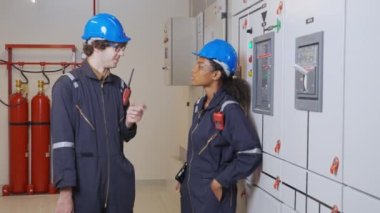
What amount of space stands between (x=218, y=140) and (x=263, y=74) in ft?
1.35

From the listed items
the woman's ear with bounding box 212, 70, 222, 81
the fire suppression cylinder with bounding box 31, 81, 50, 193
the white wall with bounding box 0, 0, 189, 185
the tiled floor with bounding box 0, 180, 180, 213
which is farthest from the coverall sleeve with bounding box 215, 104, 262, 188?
the fire suppression cylinder with bounding box 31, 81, 50, 193

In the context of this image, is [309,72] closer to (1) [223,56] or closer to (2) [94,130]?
(1) [223,56]

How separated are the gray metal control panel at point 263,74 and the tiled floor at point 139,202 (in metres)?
2.35

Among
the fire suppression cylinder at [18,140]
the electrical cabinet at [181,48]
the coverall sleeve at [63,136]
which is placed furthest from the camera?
the fire suppression cylinder at [18,140]

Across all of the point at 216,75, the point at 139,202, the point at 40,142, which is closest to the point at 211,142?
the point at 216,75

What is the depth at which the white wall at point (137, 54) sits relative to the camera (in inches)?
204

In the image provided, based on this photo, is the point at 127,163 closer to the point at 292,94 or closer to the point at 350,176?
the point at 292,94

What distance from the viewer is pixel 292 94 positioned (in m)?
1.85

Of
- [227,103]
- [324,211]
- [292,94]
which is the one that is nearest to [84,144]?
[227,103]

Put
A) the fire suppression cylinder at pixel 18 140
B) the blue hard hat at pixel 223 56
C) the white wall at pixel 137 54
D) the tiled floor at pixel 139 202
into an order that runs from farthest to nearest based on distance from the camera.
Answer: the white wall at pixel 137 54 → the fire suppression cylinder at pixel 18 140 → the tiled floor at pixel 139 202 → the blue hard hat at pixel 223 56

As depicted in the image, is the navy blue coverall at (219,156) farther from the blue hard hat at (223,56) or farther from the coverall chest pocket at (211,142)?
the blue hard hat at (223,56)

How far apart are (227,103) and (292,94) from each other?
50 centimetres

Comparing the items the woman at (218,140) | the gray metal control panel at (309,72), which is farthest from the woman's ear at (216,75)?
the gray metal control panel at (309,72)

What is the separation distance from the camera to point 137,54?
214 inches
